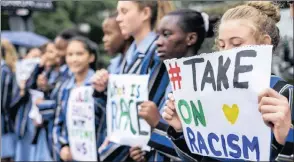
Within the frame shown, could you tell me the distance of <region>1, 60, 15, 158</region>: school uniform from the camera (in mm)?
8602

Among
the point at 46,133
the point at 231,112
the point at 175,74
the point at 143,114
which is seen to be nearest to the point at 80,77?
the point at 46,133

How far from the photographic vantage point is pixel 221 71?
291cm

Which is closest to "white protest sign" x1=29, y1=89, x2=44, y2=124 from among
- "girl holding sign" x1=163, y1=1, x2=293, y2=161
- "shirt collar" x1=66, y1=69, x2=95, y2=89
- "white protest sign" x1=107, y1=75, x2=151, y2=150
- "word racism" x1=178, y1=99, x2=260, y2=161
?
"shirt collar" x1=66, y1=69, x2=95, y2=89

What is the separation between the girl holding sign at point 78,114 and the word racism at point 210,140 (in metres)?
2.21

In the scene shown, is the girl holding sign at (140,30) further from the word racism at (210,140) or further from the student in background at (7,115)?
the student in background at (7,115)

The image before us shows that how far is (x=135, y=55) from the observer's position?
473 centimetres

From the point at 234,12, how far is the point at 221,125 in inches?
19.5

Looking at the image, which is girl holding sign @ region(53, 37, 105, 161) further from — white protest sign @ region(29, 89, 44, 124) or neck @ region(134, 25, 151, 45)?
white protest sign @ region(29, 89, 44, 124)

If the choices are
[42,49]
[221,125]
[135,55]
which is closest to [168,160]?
[135,55]

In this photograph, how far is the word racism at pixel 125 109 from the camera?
4586 mm

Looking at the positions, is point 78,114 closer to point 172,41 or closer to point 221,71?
point 172,41

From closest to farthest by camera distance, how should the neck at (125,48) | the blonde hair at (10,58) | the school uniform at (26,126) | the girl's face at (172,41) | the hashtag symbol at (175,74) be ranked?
the hashtag symbol at (175,74), the girl's face at (172,41), the neck at (125,48), the school uniform at (26,126), the blonde hair at (10,58)

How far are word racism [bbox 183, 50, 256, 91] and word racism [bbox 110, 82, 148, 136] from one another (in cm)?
147

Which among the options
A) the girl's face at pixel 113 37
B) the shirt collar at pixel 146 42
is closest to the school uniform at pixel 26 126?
the girl's face at pixel 113 37
